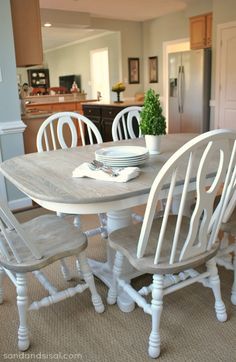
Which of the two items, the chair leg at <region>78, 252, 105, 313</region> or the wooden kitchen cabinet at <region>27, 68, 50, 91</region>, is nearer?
the chair leg at <region>78, 252, 105, 313</region>

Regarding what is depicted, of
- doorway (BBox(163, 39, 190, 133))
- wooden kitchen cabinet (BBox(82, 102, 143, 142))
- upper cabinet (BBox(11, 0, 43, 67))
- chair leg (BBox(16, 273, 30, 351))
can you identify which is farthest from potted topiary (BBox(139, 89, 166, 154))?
doorway (BBox(163, 39, 190, 133))

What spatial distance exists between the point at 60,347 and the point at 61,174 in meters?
0.77

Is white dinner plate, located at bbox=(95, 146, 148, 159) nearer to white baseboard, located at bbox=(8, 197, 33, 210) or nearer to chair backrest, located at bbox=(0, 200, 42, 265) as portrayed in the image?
chair backrest, located at bbox=(0, 200, 42, 265)

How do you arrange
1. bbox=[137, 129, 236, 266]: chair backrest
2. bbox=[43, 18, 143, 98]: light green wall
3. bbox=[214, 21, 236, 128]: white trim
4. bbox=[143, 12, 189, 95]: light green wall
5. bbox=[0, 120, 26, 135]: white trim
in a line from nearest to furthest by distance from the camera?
1. bbox=[137, 129, 236, 266]: chair backrest
2. bbox=[0, 120, 26, 135]: white trim
3. bbox=[214, 21, 236, 128]: white trim
4. bbox=[143, 12, 189, 95]: light green wall
5. bbox=[43, 18, 143, 98]: light green wall

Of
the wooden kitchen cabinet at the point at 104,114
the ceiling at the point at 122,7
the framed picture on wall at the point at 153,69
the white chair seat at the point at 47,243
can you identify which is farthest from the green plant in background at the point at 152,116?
the framed picture on wall at the point at 153,69

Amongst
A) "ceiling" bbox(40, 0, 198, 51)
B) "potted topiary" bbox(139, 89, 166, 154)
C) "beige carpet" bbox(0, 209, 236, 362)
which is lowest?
"beige carpet" bbox(0, 209, 236, 362)

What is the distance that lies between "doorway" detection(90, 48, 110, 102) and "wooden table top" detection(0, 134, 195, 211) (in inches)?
266

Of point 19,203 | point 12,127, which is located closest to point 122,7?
point 12,127

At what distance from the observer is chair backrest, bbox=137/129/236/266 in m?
1.25

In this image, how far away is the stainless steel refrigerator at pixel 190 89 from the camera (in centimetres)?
559

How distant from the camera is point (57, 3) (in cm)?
560

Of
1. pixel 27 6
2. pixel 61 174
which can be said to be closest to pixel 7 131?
pixel 27 6

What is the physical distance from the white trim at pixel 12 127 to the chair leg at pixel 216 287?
217 centimetres

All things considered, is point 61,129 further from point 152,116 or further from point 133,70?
point 133,70
